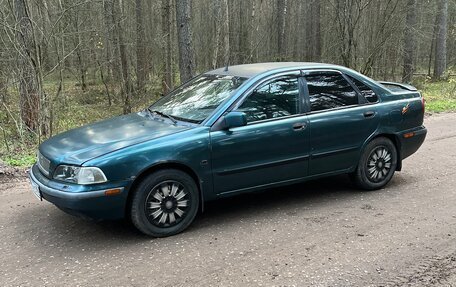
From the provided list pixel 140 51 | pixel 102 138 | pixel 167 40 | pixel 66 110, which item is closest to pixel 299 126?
pixel 102 138

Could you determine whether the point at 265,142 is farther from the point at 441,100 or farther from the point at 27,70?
the point at 441,100

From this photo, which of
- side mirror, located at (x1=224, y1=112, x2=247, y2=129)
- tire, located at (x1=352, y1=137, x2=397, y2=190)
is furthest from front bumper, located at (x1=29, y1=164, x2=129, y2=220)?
tire, located at (x1=352, y1=137, x2=397, y2=190)

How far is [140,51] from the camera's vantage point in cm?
1602

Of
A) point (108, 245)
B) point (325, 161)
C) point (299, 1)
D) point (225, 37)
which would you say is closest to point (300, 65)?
point (325, 161)

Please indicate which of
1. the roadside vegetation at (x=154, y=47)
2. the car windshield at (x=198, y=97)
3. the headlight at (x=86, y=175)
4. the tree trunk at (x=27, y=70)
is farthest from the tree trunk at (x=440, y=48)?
the headlight at (x=86, y=175)

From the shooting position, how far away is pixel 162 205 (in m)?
4.38

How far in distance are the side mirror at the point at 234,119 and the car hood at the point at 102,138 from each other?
1.40 ft

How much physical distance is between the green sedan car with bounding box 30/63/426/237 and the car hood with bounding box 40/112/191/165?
0.01 metres

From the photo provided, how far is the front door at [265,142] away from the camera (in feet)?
15.2

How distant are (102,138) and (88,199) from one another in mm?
737

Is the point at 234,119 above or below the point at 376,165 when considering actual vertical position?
above

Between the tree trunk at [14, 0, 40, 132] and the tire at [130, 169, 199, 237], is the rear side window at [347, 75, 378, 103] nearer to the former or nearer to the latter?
the tire at [130, 169, 199, 237]

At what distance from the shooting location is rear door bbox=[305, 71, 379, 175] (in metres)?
5.20

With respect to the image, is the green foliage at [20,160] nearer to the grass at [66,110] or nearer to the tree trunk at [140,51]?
the grass at [66,110]
